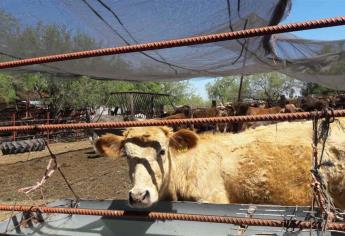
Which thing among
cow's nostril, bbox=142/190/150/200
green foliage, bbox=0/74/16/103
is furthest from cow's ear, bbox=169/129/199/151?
green foliage, bbox=0/74/16/103

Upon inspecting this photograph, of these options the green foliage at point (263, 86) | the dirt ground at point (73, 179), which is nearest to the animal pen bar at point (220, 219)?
the dirt ground at point (73, 179)

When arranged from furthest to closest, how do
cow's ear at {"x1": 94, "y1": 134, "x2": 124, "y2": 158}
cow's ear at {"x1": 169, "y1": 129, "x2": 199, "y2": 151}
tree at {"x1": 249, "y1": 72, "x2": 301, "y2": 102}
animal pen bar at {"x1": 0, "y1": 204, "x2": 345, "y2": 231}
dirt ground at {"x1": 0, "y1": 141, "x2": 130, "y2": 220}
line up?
tree at {"x1": 249, "y1": 72, "x2": 301, "y2": 102} < dirt ground at {"x1": 0, "y1": 141, "x2": 130, "y2": 220} < cow's ear at {"x1": 94, "y1": 134, "x2": 124, "y2": 158} < cow's ear at {"x1": 169, "y1": 129, "x2": 199, "y2": 151} < animal pen bar at {"x1": 0, "y1": 204, "x2": 345, "y2": 231}

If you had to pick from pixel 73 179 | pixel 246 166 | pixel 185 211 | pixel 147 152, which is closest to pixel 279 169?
pixel 246 166

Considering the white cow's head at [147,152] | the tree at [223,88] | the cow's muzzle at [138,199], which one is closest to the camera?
the cow's muzzle at [138,199]

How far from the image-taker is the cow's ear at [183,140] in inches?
141

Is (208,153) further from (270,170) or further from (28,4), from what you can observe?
(28,4)

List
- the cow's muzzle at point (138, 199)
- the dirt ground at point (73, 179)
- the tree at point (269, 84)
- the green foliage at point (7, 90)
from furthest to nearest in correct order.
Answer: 1. the tree at point (269, 84)
2. the green foliage at point (7, 90)
3. the dirt ground at point (73, 179)
4. the cow's muzzle at point (138, 199)

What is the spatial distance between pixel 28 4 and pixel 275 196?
3.24 metres

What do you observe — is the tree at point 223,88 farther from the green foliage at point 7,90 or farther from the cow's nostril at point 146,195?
the cow's nostril at point 146,195

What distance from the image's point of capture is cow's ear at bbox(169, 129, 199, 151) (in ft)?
11.7

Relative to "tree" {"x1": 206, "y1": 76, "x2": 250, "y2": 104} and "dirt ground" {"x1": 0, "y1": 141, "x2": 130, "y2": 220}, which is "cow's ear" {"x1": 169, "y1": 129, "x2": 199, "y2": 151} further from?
"tree" {"x1": 206, "y1": 76, "x2": 250, "y2": 104}

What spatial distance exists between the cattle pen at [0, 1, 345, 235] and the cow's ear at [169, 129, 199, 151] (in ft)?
1.98

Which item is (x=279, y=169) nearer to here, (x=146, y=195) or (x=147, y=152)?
(x=147, y=152)

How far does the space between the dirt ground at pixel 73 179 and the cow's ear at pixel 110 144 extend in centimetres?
280
